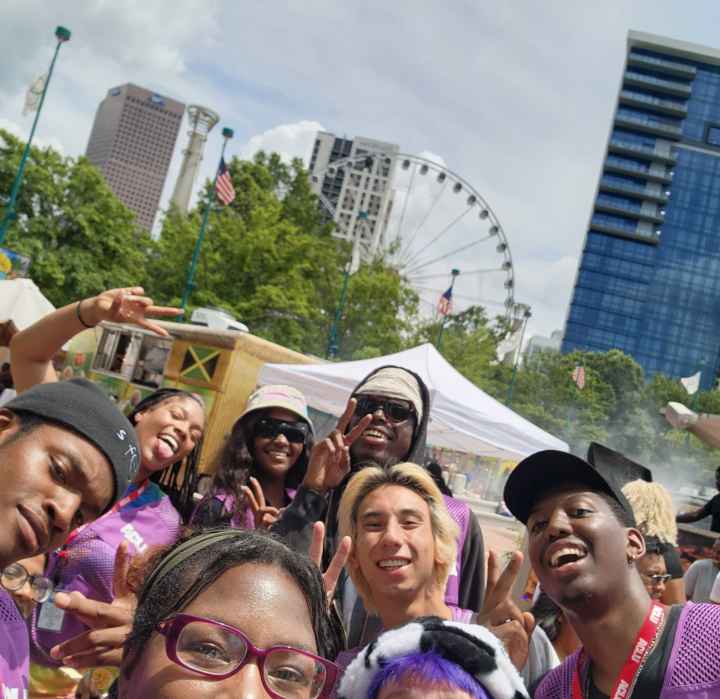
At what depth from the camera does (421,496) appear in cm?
299

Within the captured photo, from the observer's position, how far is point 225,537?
1.66m

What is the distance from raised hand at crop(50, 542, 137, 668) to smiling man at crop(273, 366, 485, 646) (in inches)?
43.0

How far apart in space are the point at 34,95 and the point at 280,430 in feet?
80.9

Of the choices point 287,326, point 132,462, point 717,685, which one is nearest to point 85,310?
point 132,462

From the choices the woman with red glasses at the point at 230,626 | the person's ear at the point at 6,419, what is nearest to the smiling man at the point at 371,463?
the woman with red glasses at the point at 230,626

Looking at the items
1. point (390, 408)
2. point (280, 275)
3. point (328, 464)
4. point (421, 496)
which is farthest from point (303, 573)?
point (280, 275)

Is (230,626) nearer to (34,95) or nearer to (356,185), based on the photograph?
(34,95)

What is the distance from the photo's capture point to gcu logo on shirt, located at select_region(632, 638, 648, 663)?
207cm

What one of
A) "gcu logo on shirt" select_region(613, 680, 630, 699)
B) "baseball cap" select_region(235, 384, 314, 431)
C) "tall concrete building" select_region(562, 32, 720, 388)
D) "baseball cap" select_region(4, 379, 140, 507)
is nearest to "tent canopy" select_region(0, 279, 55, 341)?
"baseball cap" select_region(235, 384, 314, 431)

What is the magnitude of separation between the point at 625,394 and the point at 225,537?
6843 cm

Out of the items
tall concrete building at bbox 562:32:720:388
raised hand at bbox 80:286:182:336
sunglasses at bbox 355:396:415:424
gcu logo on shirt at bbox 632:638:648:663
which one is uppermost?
tall concrete building at bbox 562:32:720:388

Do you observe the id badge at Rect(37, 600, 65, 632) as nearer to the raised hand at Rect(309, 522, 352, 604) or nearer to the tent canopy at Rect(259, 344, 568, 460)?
the raised hand at Rect(309, 522, 352, 604)

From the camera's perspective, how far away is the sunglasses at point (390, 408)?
154 inches

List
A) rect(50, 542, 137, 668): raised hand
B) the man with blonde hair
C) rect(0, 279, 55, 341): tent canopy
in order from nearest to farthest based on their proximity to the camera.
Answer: rect(50, 542, 137, 668): raised hand
the man with blonde hair
rect(0, 279, 55, 341): tent canopy
